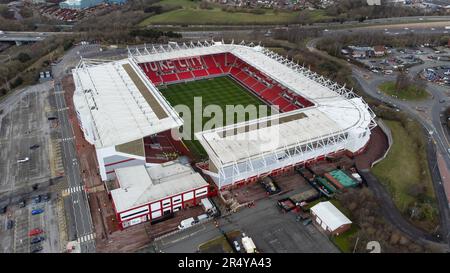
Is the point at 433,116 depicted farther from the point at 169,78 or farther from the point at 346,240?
the point at 169,78

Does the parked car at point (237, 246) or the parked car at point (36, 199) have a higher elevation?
the parked car at point (36, 199)

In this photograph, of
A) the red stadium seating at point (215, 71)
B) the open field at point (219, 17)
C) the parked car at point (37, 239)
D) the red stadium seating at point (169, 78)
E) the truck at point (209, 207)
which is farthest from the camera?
the open field at point (219, 17)

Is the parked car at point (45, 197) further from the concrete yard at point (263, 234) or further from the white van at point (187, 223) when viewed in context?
the white van at point (187, 223)

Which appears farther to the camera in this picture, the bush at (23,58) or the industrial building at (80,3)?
the industrial building at (80,3)

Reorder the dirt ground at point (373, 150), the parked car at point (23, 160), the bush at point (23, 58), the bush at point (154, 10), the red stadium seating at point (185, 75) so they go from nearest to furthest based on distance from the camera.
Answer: the parked car at point (23, 160) → the dirt ground at point (373, 150) → the red stadium seating at point (185, 75) → the bush at point (23, 58) → the bush at point (154, 10)

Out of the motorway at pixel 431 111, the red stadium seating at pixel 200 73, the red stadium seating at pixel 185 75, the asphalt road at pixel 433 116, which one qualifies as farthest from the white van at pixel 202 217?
the red stadium seating at pixel 200 73

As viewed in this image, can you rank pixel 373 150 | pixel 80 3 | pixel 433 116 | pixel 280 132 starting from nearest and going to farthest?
pixel 280 132 → pixel 373 150 → pixel 433 116 → pixel 80 3

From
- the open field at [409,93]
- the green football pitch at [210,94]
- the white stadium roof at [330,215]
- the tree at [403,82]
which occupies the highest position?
the tree at [403,82]

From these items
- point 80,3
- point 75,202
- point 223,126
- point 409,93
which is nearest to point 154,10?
point 80,3
